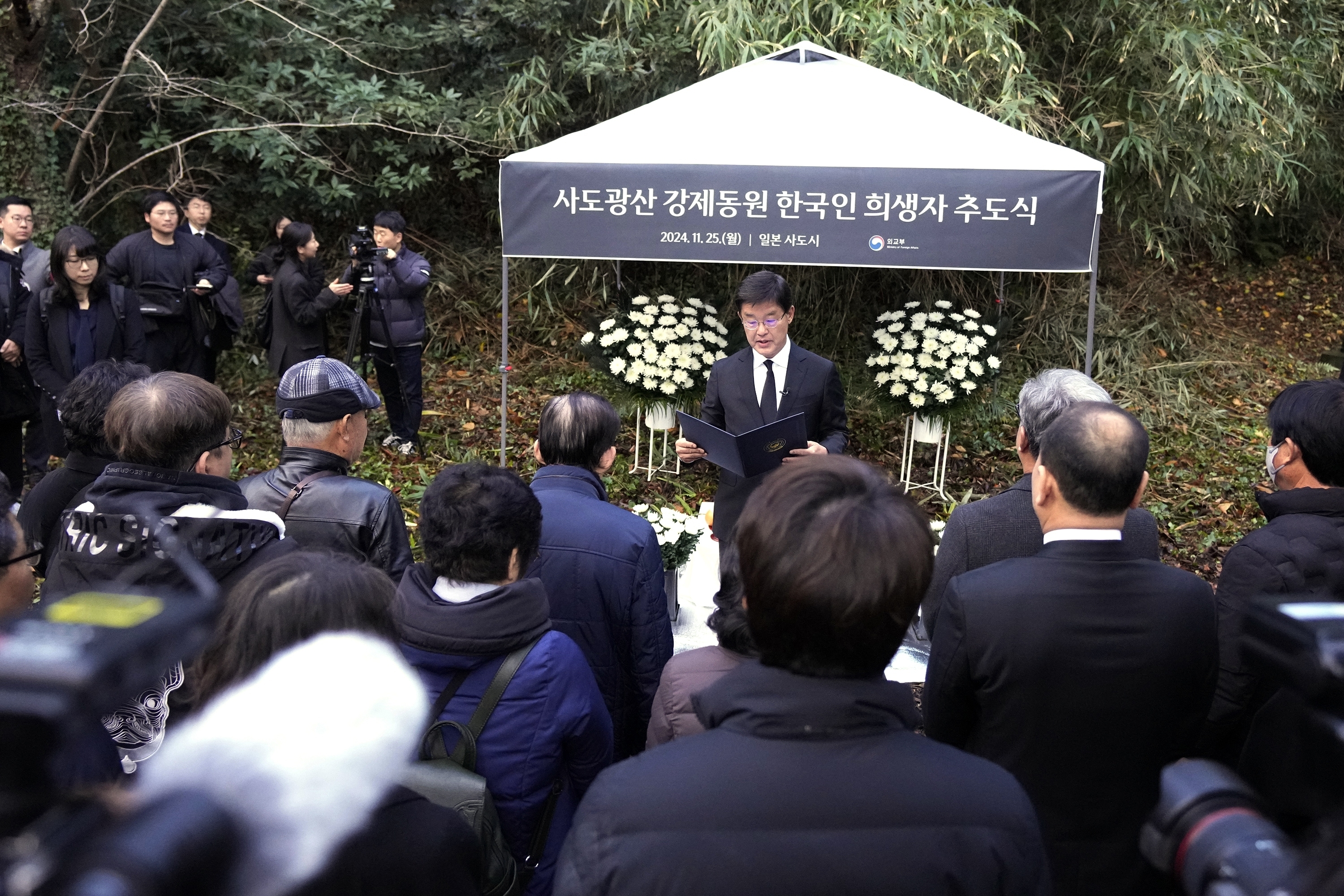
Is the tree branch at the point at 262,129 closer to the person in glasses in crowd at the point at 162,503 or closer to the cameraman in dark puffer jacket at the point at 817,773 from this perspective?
the person in glasses in crowd at the point at 162,503

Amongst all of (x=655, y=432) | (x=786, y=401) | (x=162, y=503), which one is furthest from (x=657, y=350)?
(x=162, y=503)

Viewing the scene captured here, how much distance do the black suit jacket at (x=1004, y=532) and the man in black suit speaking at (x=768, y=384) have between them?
162 cm

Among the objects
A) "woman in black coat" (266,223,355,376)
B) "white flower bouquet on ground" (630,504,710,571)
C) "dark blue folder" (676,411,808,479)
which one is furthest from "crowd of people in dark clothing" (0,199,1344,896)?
"woman in black coat" (266,223,355,376)

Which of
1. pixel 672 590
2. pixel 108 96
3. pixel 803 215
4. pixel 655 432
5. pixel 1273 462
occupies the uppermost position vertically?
pixel 108 96

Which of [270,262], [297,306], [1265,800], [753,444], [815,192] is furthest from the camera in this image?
[270,262]

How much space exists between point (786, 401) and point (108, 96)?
20.2 feet

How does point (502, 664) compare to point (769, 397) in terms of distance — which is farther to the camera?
point (769, 397)

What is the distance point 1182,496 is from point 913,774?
6432 mm

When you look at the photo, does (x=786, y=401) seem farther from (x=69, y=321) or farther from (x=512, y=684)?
(x=69, y=321)

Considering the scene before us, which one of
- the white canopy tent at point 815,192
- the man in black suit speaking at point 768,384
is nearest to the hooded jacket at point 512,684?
the man in black suit speaking at point 768,384

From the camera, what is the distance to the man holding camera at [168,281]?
21.0 feet

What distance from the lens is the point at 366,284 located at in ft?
21.9

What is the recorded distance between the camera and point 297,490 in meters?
2.70

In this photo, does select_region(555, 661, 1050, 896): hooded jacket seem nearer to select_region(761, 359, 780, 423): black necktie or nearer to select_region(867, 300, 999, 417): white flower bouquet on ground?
select_region(761, 359, 780, 423): black necktie
